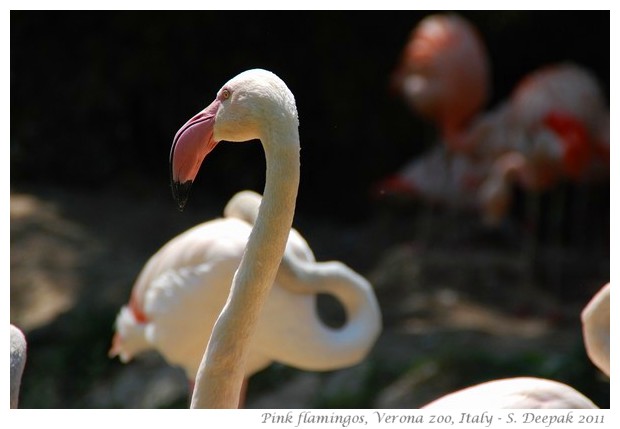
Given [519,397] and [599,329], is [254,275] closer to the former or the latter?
[519,397]

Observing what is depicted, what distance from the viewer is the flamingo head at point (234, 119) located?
2.41 metres

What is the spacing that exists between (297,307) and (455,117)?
359cm

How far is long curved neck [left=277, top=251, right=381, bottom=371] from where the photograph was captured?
3688 millimetres

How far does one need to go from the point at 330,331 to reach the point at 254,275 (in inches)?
56.9

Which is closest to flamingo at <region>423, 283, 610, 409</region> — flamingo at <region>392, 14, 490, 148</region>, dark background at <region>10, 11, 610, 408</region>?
dark background at <region>10, 11, 610, 408</region>

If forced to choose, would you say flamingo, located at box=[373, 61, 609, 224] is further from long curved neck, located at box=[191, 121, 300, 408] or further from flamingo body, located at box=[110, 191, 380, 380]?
long curved neck, located at box=[191, 121, 300, 408]

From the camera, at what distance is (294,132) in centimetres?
240

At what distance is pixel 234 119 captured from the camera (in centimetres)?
244

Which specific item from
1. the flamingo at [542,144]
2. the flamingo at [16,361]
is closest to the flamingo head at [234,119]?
the flamingo at [16,361]

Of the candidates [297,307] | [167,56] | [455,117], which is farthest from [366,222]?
[297,307]

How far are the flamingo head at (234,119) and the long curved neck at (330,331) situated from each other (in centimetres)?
119

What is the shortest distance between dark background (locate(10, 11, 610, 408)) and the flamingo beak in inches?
151

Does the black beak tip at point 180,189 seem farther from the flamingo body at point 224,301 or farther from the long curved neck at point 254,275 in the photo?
the flamingo body at point 224,301

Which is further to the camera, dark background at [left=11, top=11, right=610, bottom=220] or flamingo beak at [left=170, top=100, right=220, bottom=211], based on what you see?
dark background at [left=11, top=11, right=610, bottom=220]
